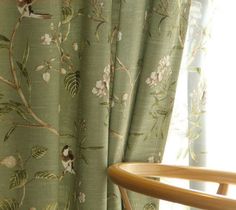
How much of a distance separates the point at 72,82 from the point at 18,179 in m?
0.25

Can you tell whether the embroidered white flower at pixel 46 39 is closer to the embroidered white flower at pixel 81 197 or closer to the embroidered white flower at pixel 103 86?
the embroidered white flower at pixel 103 86

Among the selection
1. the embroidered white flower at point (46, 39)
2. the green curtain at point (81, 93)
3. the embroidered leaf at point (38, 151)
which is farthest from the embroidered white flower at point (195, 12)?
the embroidered leaf at point (38, 151)

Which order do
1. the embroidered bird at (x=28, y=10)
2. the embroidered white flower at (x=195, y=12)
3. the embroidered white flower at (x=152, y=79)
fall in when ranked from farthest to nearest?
1. the embroidered white flower at (x=195, y=12)
2. the embroidered white flower at (x=152, y=79)
3. the embroidered bird at (x=28, y=10)

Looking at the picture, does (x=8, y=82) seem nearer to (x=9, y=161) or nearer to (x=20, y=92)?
(x=20, y=92)

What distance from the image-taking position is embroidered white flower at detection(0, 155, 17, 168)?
760 mm

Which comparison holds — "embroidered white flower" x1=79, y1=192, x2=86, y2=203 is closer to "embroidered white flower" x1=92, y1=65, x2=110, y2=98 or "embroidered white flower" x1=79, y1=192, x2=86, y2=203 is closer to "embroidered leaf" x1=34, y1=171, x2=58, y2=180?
"embroidered leaf" x1=34, y1=171, x2=58, y2=180

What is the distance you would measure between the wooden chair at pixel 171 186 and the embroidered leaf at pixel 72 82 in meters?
0.20

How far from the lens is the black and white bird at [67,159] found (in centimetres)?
83

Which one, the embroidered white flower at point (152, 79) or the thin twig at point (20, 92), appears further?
the embroidered white flower at point (152, 79)

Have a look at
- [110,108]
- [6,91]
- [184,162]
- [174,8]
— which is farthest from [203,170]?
[6,91]

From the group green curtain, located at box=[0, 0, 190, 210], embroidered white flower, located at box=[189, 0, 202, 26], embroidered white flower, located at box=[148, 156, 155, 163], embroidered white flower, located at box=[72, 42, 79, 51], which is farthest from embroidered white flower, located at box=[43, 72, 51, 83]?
embroidered white flower, located at box=[189, 0, 202, 26]

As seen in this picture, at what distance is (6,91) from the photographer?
0.76 meters

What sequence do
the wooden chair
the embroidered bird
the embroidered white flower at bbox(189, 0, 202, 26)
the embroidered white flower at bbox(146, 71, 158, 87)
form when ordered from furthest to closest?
the embroidered white flower at bbox(189, 0, 202, 26), the embroidered white flower at bbox(146, 71, 158, 87), the embroidered bird, the wooden chair


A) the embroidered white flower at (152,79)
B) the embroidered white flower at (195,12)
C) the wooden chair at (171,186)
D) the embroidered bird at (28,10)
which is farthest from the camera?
the embroidered white flower at (195,12)
